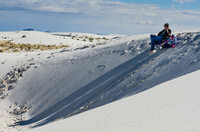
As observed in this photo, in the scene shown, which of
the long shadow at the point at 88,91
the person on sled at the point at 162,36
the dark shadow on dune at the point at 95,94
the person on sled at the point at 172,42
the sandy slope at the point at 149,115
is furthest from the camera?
the person on sled at the point at 172,42

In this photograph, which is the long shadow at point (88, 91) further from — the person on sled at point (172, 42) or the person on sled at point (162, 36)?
the person on sled at point (172, 42)

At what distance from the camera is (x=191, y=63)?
32.0ft

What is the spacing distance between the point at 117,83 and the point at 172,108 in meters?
4.99

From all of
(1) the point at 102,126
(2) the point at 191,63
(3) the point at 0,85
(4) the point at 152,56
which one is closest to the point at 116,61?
(4) the point at 152,56

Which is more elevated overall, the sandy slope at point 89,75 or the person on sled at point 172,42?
the person on sled at point 172,42

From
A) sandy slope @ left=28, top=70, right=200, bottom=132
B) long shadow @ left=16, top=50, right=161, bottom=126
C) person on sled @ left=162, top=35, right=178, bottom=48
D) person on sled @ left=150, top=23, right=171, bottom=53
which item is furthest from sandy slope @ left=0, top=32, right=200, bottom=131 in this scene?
sandy slope @ left=28, top=70, right=200, bottom=132

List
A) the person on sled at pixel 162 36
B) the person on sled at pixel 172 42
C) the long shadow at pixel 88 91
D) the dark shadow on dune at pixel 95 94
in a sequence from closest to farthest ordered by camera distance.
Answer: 1. the dark shadow on dune at pixel 95 94
2. the long shadow at pixel 88 91
3. the person on sled at pixel 162 36
4. the person on sled at pixel 172 42

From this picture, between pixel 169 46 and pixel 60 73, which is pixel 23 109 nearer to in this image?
pixel 60 73

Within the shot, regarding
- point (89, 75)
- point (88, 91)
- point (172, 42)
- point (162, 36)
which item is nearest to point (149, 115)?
point (88, 91)

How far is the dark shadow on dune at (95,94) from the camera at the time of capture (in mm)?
9836

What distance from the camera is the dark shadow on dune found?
984 centimetres

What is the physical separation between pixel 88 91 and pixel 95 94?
0.86m

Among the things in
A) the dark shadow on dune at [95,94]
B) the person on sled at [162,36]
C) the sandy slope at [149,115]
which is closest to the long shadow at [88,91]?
the dark shadow on dune at [95,94]

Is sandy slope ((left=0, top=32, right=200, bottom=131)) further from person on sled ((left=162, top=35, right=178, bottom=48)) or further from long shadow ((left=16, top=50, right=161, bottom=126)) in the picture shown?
person on sled ((left=162, top=35, right=178, bottom=48))
